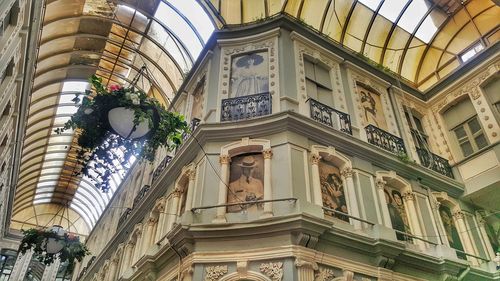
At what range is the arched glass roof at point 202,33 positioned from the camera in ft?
44.4

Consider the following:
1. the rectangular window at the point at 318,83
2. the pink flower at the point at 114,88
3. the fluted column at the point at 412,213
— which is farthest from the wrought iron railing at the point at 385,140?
the pink flower at the point at 114,88

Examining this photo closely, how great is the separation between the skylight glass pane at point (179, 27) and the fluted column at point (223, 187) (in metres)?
6.45

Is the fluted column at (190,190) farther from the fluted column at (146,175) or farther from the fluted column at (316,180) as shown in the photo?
the fluted column at (146,175)

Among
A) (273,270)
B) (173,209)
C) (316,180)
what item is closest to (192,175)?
(173,209)

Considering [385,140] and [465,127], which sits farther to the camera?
[465,127]

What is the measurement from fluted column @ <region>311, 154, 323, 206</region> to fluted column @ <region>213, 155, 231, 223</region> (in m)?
2.08

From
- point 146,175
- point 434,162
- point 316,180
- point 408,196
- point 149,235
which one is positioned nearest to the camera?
point 316,180

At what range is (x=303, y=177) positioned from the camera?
28.8 feet

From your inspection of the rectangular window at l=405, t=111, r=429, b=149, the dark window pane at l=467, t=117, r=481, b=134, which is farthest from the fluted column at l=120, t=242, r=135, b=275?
the dark window pane at l=467, t=117, r=481, b=134

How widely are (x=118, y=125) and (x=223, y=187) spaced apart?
14.3 ft

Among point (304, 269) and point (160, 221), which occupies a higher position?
point (160, 221)

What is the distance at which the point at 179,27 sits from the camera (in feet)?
49.2

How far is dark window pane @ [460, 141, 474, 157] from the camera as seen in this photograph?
40.6 feet

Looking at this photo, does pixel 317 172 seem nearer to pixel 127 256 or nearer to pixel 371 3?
pixel 371 3
